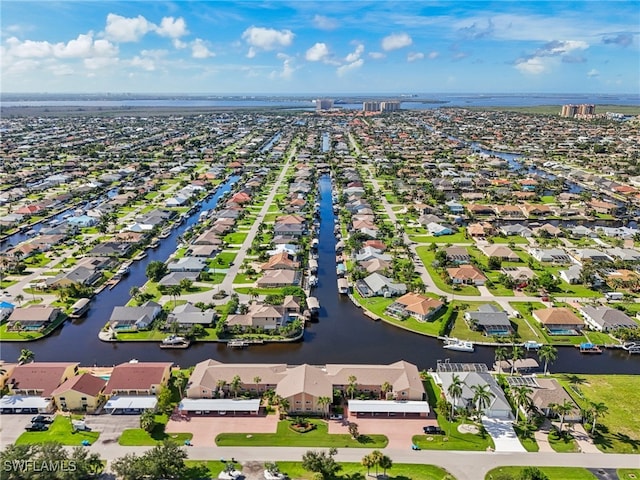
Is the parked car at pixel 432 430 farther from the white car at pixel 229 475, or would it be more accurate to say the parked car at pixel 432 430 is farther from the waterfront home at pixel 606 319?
the waterfront home at pixel 606 319

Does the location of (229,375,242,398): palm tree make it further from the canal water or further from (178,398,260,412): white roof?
the canal water

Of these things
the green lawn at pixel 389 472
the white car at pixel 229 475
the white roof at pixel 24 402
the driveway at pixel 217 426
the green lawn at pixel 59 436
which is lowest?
the driveway at pixel 217 426

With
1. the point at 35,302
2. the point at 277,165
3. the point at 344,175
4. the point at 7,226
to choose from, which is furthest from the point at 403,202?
the point at 7,226

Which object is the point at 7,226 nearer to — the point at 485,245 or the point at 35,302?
the point at 35,302

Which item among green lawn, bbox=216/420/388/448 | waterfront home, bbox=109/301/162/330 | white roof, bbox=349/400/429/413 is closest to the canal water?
waterfront home, bbox=109/301/162/330

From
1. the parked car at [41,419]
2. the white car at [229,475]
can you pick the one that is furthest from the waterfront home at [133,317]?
the white car at [229,475]

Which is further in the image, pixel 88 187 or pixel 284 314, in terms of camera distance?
pixel 88 187

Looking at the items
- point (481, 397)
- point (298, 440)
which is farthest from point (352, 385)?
point (481, 397)
